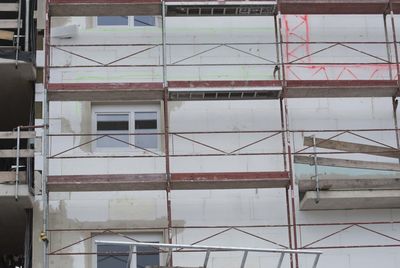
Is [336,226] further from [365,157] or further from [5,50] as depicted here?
[5,50]

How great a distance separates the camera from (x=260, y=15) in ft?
55.0

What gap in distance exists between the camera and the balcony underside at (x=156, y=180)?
14.9m

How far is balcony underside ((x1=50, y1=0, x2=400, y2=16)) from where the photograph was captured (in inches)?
633

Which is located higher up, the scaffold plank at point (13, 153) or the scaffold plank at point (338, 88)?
the scaffold plank at point (338, 88)

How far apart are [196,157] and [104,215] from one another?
2.01 metres

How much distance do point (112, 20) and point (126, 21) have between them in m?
0.28

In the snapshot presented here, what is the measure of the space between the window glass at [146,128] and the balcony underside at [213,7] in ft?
6.40

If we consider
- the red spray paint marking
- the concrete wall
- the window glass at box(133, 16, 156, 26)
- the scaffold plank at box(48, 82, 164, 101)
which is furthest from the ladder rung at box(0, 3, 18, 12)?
the red spray paint marking

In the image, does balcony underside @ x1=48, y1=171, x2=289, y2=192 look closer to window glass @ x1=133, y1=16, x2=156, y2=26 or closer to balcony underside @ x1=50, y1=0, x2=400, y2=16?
balcony underside @ x1=50, y1=0, x2=400, y2=16

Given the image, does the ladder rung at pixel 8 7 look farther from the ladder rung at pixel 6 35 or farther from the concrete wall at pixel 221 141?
the concrete wall at pixel 221 141

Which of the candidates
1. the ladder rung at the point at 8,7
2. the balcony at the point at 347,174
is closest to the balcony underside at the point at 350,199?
the balcony at the point at 347,174

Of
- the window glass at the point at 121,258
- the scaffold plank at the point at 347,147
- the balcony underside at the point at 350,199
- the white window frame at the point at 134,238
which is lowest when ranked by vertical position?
the window glass at the point at 121,258

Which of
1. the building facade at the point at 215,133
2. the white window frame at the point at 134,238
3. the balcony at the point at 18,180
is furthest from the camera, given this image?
the white window frame at the point at 134,238

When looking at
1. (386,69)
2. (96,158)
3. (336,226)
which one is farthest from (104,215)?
(386,69)
